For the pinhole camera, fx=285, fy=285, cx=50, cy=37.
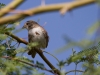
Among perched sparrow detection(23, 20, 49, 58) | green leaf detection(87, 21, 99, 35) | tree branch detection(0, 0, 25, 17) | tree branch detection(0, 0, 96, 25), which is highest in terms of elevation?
perched sparrow detection(23, 20, 49, 58)

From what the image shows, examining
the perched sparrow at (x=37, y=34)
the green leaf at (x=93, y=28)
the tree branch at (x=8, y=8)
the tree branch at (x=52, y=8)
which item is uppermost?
the perched sparrow at (x=37, y=34)

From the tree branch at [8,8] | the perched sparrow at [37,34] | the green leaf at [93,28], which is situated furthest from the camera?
the perched sparrow at [37,34]

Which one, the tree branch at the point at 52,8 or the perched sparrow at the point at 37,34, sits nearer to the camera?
the tree branch at the point at 52,8

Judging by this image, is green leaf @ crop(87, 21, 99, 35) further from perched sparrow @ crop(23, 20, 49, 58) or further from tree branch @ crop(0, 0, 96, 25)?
Result: perched sparrow @ crop(23, 20, 49, 58)

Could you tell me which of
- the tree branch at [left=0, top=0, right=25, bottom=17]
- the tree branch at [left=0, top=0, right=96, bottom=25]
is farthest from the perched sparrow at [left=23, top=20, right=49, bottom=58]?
the tree branch at [left=0, top=0, right=96, bottom=25]

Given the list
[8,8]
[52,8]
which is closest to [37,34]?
[8,8]

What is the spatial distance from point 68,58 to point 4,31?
59 cm

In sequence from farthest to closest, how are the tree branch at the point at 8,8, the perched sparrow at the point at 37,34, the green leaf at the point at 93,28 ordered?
the perched sparrow at the point at 37,34 < the tree branch at the point at 8,8 < the green leaf at the point at 93,28

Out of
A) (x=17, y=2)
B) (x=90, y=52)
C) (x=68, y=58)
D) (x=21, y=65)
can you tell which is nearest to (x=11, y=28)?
(x=21, y=65)

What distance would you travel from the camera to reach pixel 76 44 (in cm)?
108

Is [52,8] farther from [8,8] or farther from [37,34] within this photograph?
[37,34]

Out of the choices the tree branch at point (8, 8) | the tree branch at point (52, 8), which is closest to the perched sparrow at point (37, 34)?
the tree branch at point (8, 8)

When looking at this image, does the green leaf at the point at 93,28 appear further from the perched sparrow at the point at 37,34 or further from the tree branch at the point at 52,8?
the perched sparrow at the point at 37,34

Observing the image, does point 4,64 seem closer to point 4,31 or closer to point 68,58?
point 4,31
